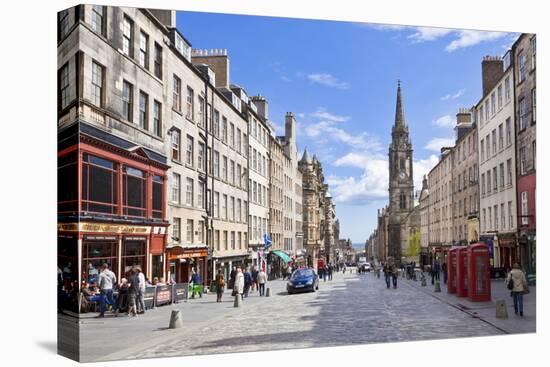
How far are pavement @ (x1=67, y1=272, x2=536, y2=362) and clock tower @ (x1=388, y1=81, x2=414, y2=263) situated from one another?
240cm

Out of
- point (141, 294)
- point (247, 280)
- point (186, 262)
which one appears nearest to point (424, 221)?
point (247, 280)

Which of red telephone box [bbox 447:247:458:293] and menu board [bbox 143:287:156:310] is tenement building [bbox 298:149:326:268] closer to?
red telephone box [bbox 447:247:458:293]

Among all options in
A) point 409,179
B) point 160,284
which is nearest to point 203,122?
point 160,284

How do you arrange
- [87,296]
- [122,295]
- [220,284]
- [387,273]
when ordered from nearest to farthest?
1. [87,296]
2. [122,295]
3. [220,284]
4. [387,273]

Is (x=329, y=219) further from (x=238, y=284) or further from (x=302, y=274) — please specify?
(x=302, y=274)

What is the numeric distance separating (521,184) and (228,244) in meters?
10.00

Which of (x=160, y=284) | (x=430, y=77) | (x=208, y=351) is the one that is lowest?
(x=208, y=351)

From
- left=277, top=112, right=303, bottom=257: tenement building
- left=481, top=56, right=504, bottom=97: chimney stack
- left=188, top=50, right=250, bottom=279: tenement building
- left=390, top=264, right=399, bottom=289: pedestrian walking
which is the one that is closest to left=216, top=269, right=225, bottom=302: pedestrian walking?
left=188, top=50, right=250, bottom=279: tenement building

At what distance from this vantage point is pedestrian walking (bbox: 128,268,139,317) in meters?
16.2

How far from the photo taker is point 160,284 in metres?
17.4

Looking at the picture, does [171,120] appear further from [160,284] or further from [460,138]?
[460,138]

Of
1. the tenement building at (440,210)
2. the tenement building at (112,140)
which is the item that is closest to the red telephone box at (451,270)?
the tenement building at (440,210)

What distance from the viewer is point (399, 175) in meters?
19.8

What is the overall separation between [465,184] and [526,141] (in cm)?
269
